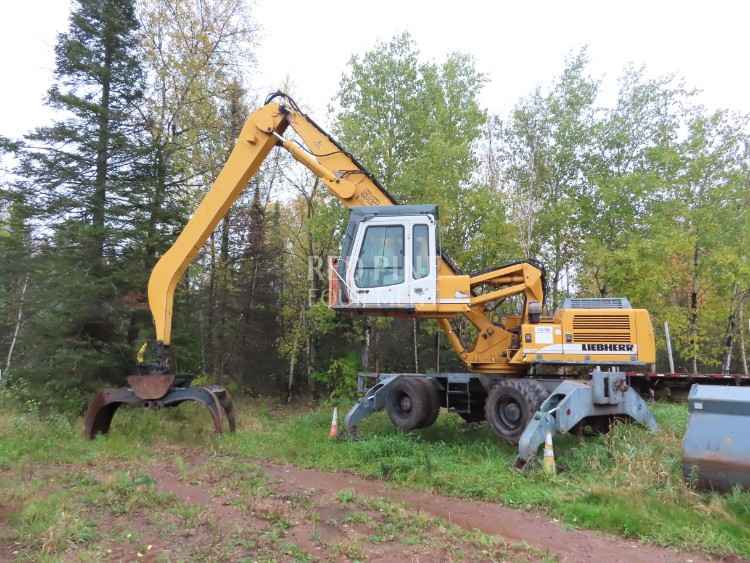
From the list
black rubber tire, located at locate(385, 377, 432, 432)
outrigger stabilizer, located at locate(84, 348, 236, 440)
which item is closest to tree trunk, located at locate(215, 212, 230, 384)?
outrigger stabilizer, located at locate(84, 348, 236, 440)

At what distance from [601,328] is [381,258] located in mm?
4055

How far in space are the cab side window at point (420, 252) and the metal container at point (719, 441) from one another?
479cm

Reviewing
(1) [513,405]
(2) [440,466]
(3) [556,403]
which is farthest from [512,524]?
(1) [513,405]

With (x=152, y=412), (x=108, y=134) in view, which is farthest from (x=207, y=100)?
(x=152, y=412)

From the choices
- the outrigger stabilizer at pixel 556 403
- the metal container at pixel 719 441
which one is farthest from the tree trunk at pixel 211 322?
the metal container at pixel 719 441

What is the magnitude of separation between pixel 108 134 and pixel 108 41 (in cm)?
284

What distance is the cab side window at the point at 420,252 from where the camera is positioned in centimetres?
1010

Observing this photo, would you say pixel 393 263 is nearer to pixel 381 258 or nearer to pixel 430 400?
pixel 381 258

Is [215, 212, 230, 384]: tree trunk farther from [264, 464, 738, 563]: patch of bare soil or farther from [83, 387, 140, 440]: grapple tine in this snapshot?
[264, 464, 738, 563]: patch of bare soil

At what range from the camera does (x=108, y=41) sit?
15297mm

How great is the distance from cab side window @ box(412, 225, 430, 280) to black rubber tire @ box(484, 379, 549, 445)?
236 cm

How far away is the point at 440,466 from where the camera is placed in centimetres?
808

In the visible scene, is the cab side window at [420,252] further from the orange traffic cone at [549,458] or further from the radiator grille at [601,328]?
the orange traffic cone at [549,458]

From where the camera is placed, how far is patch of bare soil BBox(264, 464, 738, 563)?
4977 mm
